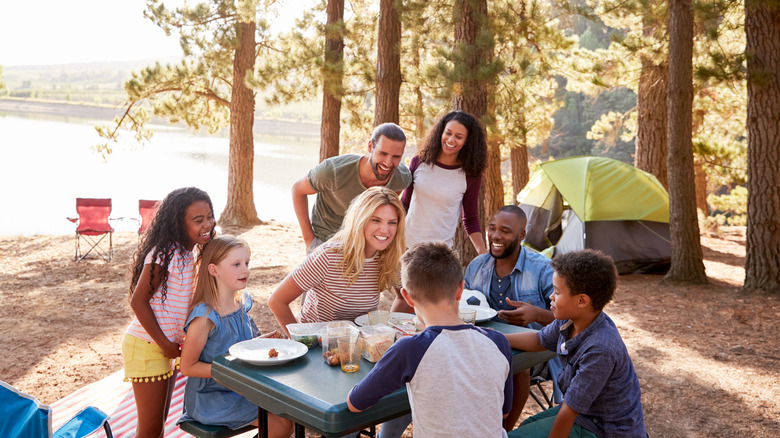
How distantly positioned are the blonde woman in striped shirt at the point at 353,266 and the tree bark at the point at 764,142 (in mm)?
4878

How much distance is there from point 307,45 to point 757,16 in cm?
628

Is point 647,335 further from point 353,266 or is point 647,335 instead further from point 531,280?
point 353,266

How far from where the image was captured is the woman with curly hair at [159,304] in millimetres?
2227

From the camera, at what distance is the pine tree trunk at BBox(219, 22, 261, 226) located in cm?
1094

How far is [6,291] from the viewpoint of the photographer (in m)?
6.28

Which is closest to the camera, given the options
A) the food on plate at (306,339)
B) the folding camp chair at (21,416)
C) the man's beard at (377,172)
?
the folding camp chair at (21,416)

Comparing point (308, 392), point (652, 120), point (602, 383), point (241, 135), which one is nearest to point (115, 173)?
point (241, 135)

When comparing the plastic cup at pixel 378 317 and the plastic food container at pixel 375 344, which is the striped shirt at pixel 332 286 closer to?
the plastic cup at pixel 378 317

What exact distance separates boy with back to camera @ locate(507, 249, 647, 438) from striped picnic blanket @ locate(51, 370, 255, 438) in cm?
166

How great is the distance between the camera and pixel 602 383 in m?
1.83

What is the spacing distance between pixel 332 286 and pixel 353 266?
0.11 m

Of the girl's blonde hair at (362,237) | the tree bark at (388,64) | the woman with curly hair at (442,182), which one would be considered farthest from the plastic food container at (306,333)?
the tree bark at (388,64)

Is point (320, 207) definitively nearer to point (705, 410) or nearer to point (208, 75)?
point (705, 410)

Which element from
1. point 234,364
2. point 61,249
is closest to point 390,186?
point 234,364
